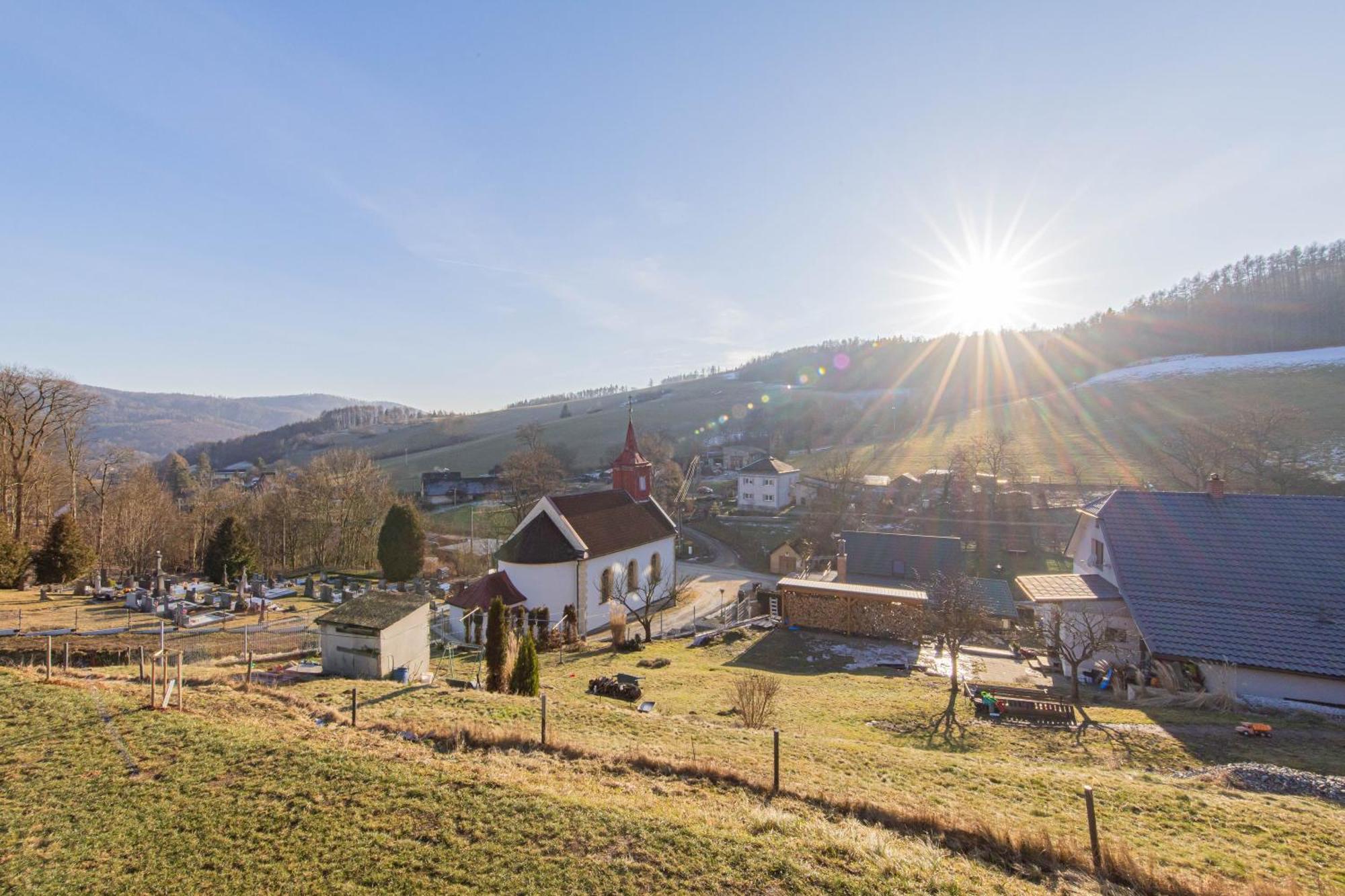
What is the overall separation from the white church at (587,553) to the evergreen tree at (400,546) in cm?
1283

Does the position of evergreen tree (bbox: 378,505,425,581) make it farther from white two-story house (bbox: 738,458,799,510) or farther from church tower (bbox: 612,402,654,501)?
white two-story house (bbox: 738,458,799,510)

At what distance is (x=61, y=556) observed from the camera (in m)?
30.1

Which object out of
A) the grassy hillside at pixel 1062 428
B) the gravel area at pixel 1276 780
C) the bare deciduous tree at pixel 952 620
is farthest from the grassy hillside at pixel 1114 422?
the gravel area at pixel 1276 780

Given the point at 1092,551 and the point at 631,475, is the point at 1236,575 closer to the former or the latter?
the point at 1092,551

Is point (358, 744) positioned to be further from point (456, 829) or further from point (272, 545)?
point (272, 545)

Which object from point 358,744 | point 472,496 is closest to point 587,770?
point 358,744

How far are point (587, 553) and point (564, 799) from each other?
1937 cm

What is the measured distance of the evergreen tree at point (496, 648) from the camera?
15.3 metres

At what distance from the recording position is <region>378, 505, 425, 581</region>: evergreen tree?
3722 cm

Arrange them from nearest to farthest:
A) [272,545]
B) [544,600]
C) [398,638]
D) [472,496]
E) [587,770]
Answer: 1. [587,770]
2. [398,638]
3. [544,600]
4. [272,545]
5. [472,496]

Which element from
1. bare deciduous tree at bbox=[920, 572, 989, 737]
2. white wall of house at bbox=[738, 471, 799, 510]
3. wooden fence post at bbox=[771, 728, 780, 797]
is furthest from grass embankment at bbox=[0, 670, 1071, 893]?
white wall of house at bbox=[738, 471, 799, 510]

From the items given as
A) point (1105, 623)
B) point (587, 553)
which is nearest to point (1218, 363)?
point (1105, 623)

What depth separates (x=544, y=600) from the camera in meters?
25.9

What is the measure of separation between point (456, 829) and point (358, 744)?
363 centimetres
